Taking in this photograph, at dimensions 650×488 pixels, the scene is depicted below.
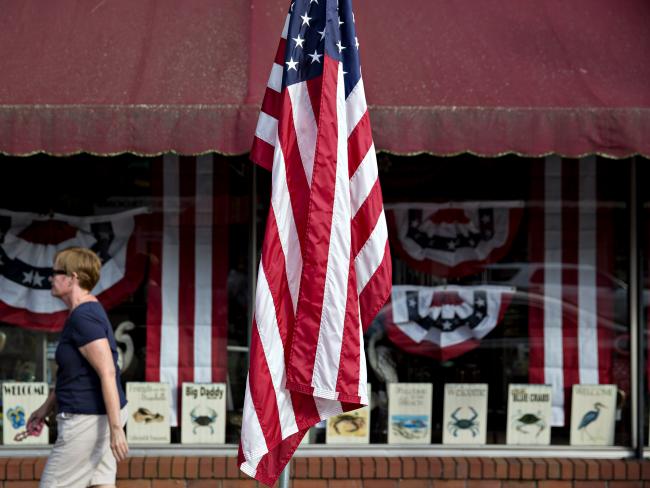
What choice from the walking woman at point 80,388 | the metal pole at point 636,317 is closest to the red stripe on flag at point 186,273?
the walking woman at point 80,388

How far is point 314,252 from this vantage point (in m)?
4.25

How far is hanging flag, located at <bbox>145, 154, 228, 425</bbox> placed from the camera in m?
7.07

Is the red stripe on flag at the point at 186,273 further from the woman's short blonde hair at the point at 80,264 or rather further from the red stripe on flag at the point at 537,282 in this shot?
the red stripe on flag at the point at 537,282

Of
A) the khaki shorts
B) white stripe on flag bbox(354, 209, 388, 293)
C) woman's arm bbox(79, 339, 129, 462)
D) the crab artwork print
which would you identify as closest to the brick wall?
the crab artwork print

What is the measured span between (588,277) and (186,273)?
2862mm

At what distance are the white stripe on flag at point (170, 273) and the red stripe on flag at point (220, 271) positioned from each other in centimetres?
26

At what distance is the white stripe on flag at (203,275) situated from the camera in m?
7.07

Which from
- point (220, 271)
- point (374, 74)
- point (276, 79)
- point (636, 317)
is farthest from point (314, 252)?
point (636, 317)

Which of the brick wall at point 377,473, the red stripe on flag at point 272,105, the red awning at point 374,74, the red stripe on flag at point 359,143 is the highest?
the red awning at point 374,74

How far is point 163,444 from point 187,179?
73.2 inches

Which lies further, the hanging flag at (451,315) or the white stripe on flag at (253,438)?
the hanging flag at (451,315)

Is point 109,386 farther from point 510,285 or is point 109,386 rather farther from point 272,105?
point 510,285

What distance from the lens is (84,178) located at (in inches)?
280

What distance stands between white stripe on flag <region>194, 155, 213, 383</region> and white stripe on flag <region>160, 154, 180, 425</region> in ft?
0.46
